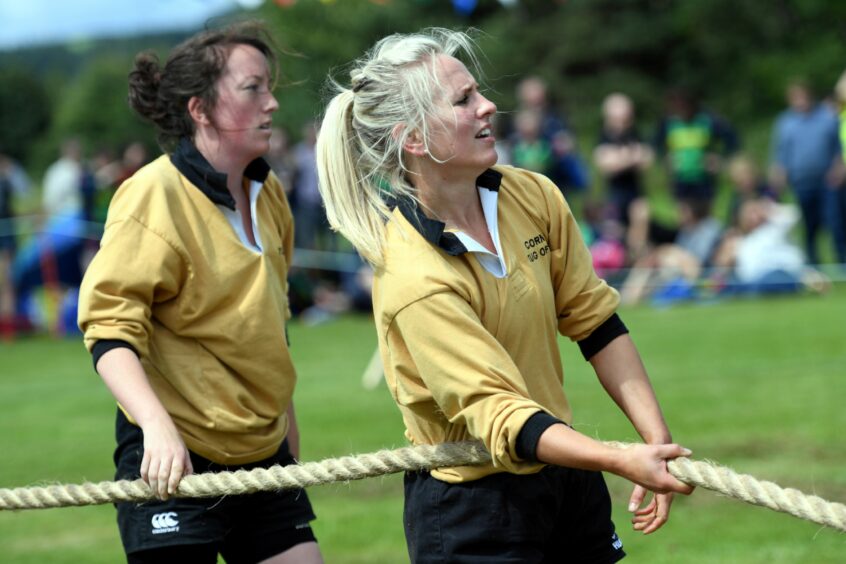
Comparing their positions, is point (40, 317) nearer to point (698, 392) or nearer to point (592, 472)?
point (698, 392)

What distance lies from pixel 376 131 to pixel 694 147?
12613mm

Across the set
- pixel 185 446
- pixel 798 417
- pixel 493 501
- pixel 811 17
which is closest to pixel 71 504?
pixel 185 446

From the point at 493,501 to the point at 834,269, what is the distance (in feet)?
42.3

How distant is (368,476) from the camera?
3635 mm

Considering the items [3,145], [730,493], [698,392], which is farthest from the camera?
[3,145]

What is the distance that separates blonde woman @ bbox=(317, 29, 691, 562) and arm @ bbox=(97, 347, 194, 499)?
23.8 inches

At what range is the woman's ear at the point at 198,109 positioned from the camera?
4.00m

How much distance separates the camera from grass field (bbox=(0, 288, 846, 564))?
246 inches

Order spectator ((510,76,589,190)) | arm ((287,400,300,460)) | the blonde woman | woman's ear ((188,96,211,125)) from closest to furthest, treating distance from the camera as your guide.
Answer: the blonde woman < woman's ear ((188,96,211,125)) < arm ((287,400,300,460)) < spectator ((510,76,589,190))

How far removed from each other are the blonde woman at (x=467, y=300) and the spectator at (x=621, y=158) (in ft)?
40.4

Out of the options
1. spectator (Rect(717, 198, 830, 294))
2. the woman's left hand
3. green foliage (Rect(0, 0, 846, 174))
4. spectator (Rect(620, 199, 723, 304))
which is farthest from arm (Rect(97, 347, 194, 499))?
green foliage (Rect(0, 0, 846, 174))

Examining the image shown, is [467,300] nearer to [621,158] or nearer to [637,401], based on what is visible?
[637,401]

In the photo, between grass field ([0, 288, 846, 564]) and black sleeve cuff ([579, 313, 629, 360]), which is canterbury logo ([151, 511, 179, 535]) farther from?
black sleeve cuff ([579, 313, 629, 360])

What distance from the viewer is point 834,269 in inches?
602
